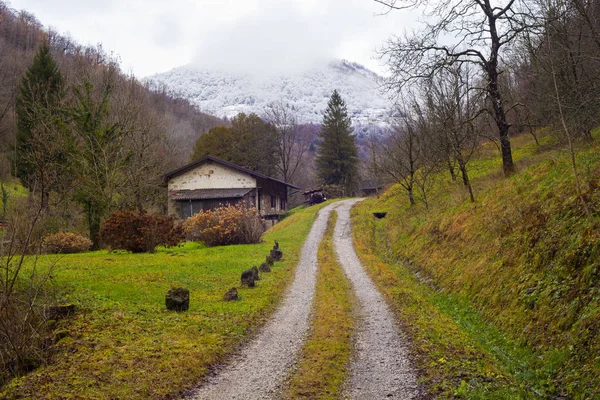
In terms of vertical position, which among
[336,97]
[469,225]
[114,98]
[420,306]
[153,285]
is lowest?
[420,306]

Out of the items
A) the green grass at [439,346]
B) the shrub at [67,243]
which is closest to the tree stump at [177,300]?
the green grass at [439,346]

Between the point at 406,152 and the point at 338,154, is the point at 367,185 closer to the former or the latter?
the point at 338,154

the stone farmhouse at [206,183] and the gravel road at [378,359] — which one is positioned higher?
the stone farmhouse at [206,183]

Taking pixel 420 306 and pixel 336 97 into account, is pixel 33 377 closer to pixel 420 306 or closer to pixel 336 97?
pixel 420 306

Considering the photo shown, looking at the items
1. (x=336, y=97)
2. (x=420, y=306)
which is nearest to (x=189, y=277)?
(x=420, y=306)

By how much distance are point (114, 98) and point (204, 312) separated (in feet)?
82.0

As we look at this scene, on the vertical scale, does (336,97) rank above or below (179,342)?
above

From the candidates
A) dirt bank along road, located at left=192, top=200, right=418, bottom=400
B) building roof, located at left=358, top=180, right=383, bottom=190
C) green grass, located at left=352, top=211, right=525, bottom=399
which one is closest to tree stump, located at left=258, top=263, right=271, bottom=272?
dirt bank along road, located at left=192, top=200, right=418, bottom=400

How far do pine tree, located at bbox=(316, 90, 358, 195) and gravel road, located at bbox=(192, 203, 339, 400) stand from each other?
53435 mm

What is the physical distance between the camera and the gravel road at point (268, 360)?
6.83 meters

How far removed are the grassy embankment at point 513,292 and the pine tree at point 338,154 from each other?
159ft

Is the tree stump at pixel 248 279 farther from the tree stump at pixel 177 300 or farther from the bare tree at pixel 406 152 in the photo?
the bare tree at pixel 406 152

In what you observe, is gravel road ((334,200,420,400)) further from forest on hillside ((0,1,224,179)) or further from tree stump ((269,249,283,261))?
forest on hillside ((0,1,224,179))

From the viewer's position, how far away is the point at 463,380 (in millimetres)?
6430
